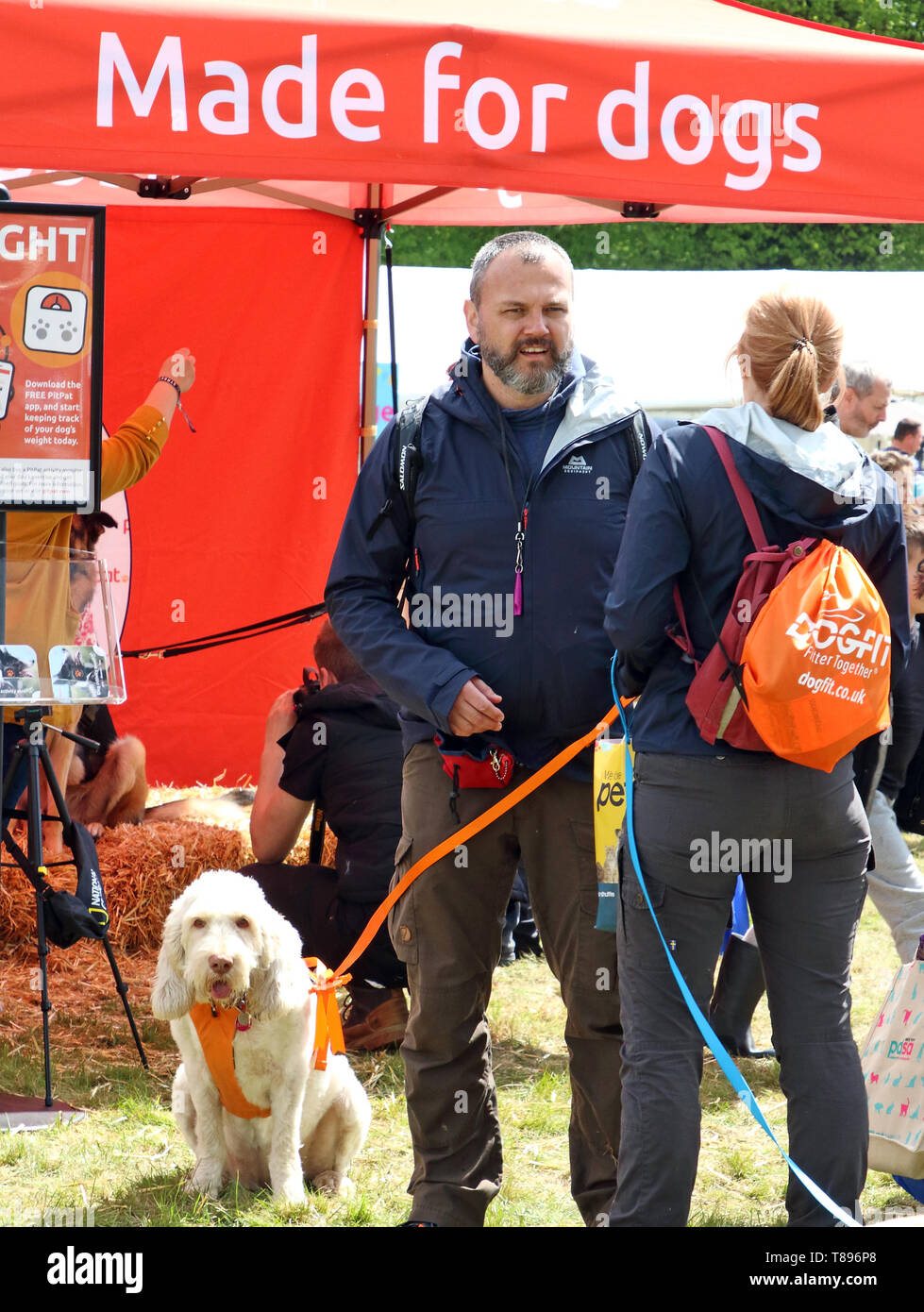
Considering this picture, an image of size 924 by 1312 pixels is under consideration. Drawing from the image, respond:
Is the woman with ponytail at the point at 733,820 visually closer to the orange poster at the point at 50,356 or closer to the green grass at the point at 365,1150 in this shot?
the green grass at the point at 365,1150

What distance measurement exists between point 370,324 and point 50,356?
3.07 metres

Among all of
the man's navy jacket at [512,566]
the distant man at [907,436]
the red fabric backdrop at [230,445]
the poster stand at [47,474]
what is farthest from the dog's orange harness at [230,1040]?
the distant man at [907,436]

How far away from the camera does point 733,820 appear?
8.35 feet

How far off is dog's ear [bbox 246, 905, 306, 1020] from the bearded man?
36 centimetres

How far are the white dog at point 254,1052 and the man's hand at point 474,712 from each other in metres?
0.76

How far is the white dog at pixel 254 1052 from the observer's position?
330 cm

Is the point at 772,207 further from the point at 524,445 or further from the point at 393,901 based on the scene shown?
the point at 393,901

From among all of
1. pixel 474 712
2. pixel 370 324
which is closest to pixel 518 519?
pixel 474 712

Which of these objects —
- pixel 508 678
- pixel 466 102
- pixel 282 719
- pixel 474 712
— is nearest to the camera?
pixel 474 712

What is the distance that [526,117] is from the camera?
352cm

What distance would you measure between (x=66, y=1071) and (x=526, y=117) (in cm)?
304

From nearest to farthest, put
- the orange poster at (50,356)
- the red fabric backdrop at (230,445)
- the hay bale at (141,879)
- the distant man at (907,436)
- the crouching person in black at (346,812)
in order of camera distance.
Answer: the orange poster at (50,356), the crouching person in black at (346,812), the hay bale at (141,879), the red fabric backdrop at (230,445), the distant man at (907,436)

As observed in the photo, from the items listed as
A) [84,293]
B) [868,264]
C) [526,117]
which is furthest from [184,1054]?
[868,264]

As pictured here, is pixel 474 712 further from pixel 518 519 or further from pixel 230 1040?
pixel 230 1040
